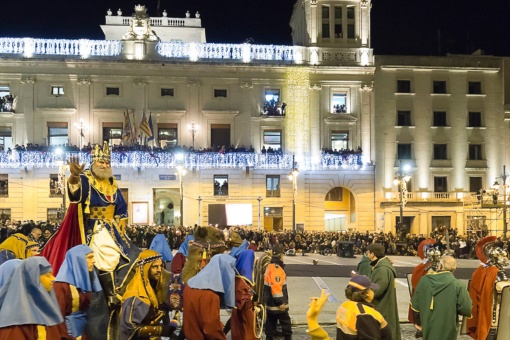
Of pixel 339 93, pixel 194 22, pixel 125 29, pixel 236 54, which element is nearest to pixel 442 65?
pixel 339 93

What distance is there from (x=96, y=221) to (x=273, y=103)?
3649cm

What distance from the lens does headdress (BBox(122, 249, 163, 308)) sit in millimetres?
7121

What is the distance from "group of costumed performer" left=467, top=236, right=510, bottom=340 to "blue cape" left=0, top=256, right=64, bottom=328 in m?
6.22

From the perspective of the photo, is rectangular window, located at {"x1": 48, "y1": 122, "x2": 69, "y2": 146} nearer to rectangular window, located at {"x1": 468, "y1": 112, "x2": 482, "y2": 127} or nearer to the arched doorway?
the arched doorway

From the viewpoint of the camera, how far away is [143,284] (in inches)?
285

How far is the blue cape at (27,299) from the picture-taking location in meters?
5.27

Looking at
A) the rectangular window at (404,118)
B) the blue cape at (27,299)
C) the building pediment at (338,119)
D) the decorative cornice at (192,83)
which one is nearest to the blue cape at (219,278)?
the blue cape at (27,299)

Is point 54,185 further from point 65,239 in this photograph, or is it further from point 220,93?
point 65,239

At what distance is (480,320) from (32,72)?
3964cm

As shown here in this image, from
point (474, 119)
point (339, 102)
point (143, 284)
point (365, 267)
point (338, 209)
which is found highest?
point (339, 102)

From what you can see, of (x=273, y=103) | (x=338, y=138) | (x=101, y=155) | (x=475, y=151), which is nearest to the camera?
(x=101, y=155)

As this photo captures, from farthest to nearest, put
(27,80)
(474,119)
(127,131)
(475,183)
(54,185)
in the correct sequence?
1. (474,119)
2. (475,183)
3. (27,80)
4. (54,185)
5. (127,131)

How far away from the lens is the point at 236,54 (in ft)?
148

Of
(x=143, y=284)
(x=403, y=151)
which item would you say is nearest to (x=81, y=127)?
(x=403, y=151)
